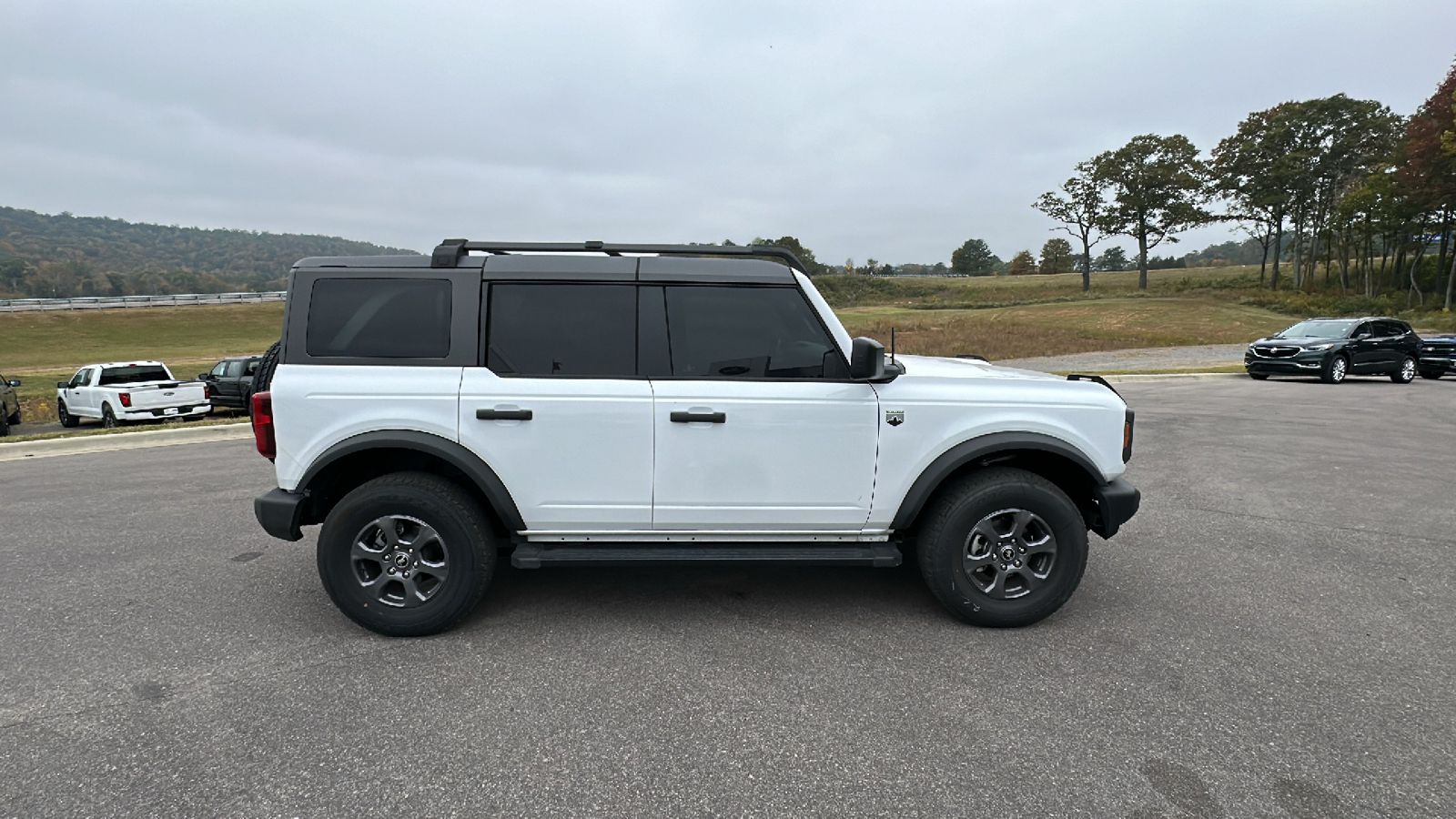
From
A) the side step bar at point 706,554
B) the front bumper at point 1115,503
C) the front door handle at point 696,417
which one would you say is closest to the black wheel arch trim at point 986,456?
the front bumper at point 1115,503

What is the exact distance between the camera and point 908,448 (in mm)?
3398

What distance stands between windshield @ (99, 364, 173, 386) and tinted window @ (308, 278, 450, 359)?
15.0m

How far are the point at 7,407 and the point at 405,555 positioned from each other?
16.3m

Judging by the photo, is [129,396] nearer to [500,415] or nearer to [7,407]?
[7,407]

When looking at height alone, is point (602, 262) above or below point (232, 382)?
above

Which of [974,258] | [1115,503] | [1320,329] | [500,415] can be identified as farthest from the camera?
[974,258]

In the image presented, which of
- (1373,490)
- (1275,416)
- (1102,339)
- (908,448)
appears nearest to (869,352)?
(908,448)

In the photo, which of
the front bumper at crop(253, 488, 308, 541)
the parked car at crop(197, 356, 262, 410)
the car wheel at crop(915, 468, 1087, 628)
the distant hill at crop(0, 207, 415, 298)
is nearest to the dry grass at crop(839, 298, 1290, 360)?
the parked car at crop(197, 356, 262, 410)

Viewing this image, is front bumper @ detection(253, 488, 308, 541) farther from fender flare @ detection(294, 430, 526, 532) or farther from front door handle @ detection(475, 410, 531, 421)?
front door handle @ detection(475, 410, 531, 421)

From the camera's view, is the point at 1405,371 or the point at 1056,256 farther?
the point at 1056,256

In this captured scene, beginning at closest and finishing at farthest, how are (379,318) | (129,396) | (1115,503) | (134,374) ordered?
1. (379,318)
2. (1115,503)
3. (129,396)
4. (134,374)

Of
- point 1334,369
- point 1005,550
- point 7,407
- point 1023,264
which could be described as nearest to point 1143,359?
point 1334,369

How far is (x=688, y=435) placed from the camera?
3.31 m

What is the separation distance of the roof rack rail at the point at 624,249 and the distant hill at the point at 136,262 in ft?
284
